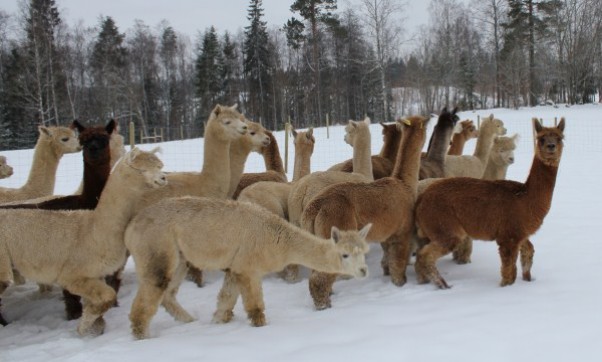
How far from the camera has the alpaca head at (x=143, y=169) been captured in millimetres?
5047

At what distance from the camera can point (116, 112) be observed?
41500mm

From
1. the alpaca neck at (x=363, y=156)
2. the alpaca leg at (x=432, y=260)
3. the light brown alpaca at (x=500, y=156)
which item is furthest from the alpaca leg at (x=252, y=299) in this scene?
the light brown alpaca at (x=500, y=156)

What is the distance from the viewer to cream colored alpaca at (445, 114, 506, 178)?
9523mm

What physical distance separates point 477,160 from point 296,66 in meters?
39.2

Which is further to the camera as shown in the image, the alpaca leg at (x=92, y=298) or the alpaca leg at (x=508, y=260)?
the alpaca leg at (x=508, y=260)

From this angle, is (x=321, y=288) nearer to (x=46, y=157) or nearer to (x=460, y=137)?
(x=46, y=157)

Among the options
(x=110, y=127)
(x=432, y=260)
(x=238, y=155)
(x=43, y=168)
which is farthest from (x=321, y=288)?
(x=43, y=168)

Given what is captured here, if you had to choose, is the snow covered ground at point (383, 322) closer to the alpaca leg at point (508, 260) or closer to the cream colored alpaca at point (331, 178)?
the alpaca leg at point (508, 260)

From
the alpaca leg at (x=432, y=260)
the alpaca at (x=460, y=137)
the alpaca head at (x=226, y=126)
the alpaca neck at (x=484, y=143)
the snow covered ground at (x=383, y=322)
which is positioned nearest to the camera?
the snow covered ground at (x=383, y=322)

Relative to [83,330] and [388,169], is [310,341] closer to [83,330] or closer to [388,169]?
[83,330]

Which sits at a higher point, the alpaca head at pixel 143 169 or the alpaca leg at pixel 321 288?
the alpaca head at pixel 143 169

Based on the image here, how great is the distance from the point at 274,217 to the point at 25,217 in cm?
241

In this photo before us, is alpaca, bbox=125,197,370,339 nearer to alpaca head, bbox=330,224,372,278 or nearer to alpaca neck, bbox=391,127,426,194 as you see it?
alpaca head, bbox=330,224,372,278

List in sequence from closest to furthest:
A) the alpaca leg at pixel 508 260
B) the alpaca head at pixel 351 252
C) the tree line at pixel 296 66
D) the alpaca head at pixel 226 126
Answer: the alpaca head at pixel 351 252, the alpaca leg at pixel 508 260, the alpaca head at pixel 226 126, the tree line at pixel 296 66
